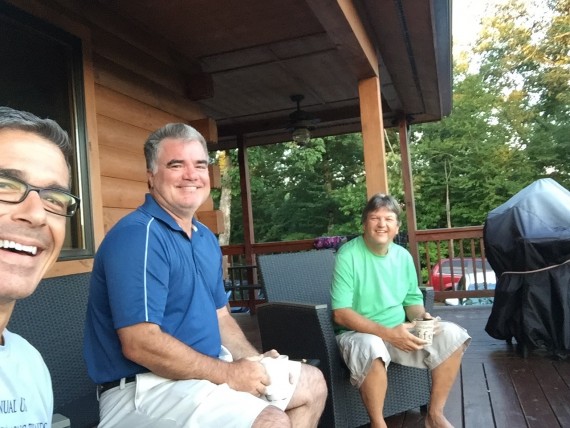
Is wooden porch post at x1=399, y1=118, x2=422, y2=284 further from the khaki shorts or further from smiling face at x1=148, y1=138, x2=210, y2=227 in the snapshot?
smiling face at x1=148, y1=138, x2=210, y2=227

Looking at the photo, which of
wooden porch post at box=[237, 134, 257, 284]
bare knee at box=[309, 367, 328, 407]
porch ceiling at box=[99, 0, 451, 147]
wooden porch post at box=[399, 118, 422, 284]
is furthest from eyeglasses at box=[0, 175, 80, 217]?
wooden porch post at box=[237, 134, 257, 284]

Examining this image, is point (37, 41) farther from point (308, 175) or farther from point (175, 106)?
point (308, 175)

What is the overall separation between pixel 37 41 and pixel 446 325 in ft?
7.55

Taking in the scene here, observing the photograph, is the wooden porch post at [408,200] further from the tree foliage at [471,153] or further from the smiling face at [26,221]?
the tree foliage at [471,153]

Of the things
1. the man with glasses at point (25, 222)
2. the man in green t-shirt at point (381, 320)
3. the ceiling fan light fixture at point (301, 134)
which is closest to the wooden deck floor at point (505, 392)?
the man in green t-shirt at point (381, 320)

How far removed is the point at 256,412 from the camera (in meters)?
1.35

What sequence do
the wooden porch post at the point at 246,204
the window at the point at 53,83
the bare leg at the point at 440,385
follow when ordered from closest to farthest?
the bare leg at the point at 440,385, the window at the point at 53,83, the wooden porch post at the point at 246,204

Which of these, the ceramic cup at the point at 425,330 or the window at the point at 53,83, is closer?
the ceramic cup at the point at 425,330

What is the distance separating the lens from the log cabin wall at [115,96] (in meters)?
2.66

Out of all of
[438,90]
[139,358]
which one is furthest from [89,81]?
[438,90]

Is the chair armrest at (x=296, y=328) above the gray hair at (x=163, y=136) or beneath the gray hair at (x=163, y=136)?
beneath

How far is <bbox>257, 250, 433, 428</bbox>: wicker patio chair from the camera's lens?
7.10ft

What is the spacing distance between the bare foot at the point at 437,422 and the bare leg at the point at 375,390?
0.81 ft

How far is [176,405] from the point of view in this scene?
4.53 ft
